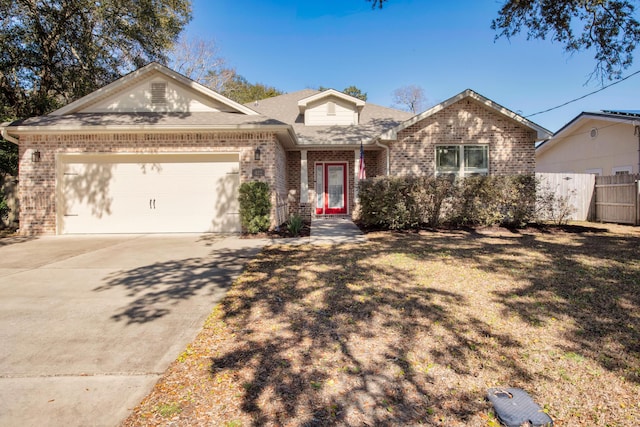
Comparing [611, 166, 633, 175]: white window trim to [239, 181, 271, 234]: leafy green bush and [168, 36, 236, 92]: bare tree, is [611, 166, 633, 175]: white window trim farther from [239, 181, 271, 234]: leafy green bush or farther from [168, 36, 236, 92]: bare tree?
[168, 36, 236, 92]: bare tree

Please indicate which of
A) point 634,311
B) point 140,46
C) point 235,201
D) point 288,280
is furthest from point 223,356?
point 140,46

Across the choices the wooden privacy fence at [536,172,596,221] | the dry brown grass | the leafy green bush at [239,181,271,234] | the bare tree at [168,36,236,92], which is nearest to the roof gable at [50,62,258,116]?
the leafy green bush at [239,181,271,234]

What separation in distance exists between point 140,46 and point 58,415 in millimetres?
16096

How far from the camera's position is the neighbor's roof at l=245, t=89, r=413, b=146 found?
42.3 feet

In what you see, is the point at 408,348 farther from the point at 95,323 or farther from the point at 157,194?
the point at 157,194

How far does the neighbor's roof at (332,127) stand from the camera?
42.3 feet

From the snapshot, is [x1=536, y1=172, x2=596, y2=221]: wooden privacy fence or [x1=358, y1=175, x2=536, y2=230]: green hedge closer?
[x1=358, y1=175, x2=536, y2=230]: green hedge

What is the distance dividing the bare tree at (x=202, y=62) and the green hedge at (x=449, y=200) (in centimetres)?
2144

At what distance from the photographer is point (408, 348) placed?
115 inches

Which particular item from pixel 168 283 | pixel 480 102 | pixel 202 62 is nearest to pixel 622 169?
pixel 480 102

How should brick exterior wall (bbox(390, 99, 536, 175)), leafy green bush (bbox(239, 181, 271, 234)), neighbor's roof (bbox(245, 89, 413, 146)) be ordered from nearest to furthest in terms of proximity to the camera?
leafy green bush (bbox(239, 181, 271, 234)), brick exterior wall (bbox(390, 99, 536, 175)), neighbor's roof (bbox(245, 89, 413, 146))

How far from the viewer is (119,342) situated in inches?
122

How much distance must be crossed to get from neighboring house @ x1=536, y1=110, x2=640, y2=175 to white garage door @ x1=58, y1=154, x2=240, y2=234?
551 inches


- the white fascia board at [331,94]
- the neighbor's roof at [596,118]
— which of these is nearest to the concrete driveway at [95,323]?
the white fascia board at [331,94]
